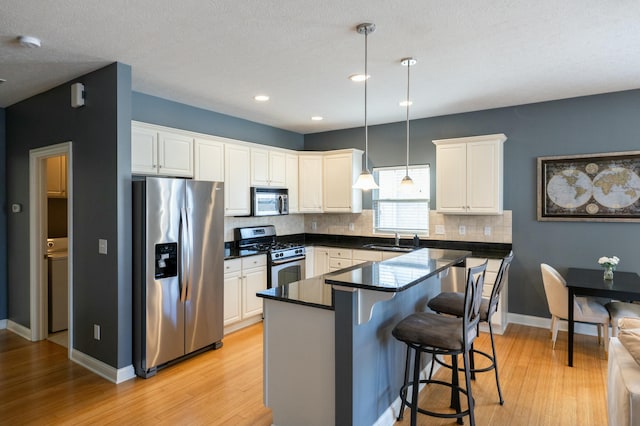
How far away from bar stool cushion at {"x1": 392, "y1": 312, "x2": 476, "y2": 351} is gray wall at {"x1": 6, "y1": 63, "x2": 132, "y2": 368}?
2.34 metres

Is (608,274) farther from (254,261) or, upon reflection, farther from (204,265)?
(204,265)

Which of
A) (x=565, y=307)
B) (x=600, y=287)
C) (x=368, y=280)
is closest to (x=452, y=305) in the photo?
(x=368, y=280)

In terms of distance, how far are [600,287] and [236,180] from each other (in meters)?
3.89

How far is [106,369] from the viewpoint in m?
3.31

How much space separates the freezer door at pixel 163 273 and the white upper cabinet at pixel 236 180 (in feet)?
3.75

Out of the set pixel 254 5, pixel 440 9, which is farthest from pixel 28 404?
pixel 440 9

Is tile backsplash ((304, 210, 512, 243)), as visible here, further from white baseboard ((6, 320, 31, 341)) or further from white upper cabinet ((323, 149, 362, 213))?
white baseboard ((6, 320, 31, 341))

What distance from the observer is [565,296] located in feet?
12.3

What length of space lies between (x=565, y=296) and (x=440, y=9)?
2992 mm

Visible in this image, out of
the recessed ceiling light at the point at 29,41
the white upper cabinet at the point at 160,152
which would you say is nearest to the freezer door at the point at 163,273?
the white upper cabinet at the point at 160,152

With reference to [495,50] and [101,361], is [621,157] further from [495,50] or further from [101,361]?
[101,361]

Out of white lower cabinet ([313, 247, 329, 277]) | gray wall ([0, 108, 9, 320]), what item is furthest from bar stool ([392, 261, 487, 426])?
gray wall ([0, 108, 9, 320])

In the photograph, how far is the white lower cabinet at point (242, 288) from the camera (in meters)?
4.35

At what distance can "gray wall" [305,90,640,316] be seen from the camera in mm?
4102
